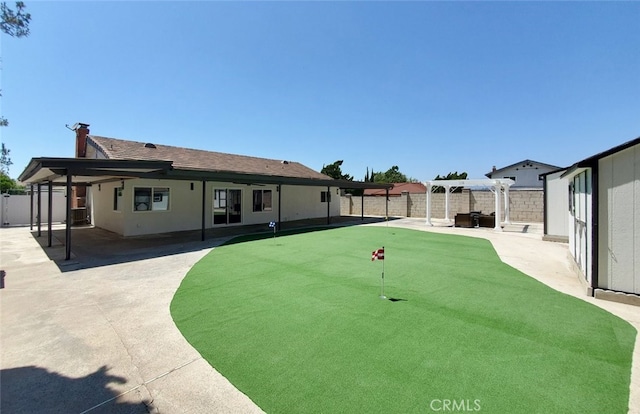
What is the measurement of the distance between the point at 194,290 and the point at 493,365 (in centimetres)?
478

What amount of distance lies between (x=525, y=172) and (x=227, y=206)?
31.2m

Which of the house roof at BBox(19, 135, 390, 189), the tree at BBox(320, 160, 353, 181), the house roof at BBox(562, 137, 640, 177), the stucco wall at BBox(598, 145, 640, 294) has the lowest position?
the stucco wall at BBox(598, 145, 640, 294)

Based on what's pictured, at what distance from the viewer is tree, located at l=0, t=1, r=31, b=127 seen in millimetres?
4188

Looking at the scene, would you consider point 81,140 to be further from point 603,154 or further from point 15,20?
point 603,154

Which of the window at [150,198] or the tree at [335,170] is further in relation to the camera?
the tree at [335,170]

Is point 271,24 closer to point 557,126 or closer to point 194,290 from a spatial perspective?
point 194,290

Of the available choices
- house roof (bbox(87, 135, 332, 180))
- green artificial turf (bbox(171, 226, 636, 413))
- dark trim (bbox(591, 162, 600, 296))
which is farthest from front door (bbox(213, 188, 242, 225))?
dark trim (bbox(591, 162, 600, 296))

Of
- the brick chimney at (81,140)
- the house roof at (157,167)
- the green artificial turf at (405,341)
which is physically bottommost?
the green artificial turf at (405,341)

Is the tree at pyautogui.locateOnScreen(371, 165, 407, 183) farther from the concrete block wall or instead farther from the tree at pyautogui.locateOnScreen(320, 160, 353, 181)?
the concrete block wall

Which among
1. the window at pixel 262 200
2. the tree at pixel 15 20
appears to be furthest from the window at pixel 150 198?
the tree at pixel 15 20

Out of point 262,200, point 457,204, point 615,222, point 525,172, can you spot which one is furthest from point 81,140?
point 525,172

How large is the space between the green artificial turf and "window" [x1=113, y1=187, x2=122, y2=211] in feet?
28.6

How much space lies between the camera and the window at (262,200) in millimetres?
16609

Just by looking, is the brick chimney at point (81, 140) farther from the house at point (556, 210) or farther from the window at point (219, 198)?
the house at point (556, 210)
